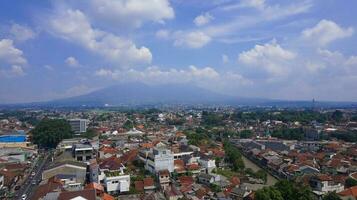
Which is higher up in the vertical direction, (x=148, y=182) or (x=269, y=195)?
(x=269, y=195)

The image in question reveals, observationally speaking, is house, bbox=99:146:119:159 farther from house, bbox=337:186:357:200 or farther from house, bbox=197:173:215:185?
house, bbox=337:186:357:200

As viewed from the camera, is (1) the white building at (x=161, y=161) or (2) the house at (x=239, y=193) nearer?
(2) the house at (x=239, y=193)

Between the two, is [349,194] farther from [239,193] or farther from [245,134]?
[245,134]

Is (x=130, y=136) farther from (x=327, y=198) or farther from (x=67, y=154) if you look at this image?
(x=327, y=198)

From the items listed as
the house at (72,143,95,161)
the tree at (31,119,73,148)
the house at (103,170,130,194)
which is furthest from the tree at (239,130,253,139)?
the house at (103,170,130,194)

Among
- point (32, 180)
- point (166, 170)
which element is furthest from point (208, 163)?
point (32, 180)

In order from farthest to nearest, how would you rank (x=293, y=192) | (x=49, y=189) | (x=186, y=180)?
(x=186, y=180) → (x=49, y=189) → (x=293, y=192)

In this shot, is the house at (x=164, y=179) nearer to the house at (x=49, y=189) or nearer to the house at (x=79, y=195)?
the house at (x=49, y=189)

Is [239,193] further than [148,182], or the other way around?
[148,182]

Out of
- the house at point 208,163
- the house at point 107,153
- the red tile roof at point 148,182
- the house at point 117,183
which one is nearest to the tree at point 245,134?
the house at point 107,153

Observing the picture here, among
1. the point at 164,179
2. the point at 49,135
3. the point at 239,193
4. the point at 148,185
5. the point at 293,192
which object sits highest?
the point at 49,135

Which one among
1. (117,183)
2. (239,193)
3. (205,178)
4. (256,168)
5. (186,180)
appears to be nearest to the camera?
(239,193)
